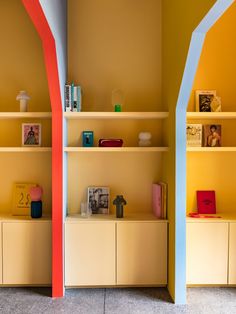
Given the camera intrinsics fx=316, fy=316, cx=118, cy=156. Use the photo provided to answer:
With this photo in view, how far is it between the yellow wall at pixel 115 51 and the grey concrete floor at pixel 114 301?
75.0 inches

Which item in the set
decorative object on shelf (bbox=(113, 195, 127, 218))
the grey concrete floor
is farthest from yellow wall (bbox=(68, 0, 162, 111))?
the grey concrete floor

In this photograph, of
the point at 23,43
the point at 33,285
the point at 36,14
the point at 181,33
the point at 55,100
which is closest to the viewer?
the point at 36,14

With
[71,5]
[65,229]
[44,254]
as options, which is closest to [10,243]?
[44,254]

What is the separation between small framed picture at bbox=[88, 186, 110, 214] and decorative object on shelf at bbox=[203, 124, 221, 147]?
120 cm

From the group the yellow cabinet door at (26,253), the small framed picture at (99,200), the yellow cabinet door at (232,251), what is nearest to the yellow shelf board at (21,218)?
the yellow cabinet door at (26,253)

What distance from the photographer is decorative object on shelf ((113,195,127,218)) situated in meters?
3.21

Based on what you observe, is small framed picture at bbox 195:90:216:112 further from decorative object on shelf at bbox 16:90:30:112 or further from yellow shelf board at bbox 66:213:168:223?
decorative object on shelf at bbox 16:90:30:112

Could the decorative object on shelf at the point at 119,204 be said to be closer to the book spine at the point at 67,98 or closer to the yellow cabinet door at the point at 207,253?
the yellow cabinet door at the point at 207,253

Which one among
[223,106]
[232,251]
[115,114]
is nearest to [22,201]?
[115,114]

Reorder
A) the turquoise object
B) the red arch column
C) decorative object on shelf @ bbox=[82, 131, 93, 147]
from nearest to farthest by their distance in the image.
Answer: the red arch column < the turquoise object < decorative object on shelf @ bbox=[82, 131, 93, 147]

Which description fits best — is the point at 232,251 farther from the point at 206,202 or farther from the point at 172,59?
the point at 172,59

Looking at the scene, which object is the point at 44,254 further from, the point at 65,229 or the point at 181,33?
the point at 181,33

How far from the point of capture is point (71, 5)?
3.42 metres

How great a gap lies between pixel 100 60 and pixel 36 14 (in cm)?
130
